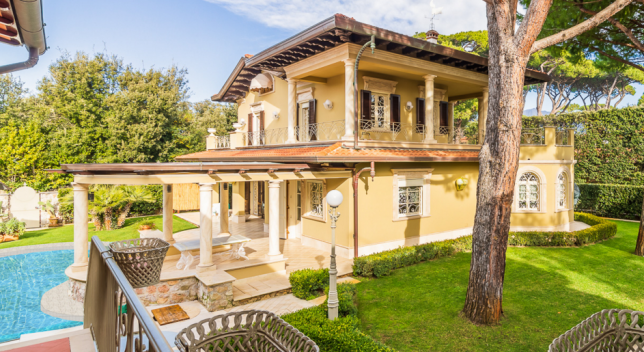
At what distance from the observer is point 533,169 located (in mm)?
15172

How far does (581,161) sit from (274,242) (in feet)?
73.0

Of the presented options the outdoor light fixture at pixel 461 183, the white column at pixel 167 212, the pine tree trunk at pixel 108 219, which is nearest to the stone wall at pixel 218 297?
the white column at pixel 167 212

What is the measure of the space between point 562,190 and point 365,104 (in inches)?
394

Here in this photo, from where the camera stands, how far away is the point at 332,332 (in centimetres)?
598

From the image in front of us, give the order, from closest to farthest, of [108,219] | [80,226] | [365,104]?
[80,226]
[365,104]
[108,219]

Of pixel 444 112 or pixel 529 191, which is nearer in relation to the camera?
pixel 529 191

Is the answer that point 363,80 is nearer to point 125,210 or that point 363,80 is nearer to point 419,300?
point 419,300

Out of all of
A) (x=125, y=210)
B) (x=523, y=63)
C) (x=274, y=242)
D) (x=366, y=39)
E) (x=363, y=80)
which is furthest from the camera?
(x=125, y=210)

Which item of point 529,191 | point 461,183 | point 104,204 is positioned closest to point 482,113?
point 529,191

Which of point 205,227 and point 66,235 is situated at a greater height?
point 205,227

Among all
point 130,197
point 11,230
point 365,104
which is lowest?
point 11,230

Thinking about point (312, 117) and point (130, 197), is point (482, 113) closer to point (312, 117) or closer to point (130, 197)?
point (312, 117)

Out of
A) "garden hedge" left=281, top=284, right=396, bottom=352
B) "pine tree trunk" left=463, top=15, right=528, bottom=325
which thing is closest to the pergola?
"garden hedge" left=281, top=284, right=396, bottom=352

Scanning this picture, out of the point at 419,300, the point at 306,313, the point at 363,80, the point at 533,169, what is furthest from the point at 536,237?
the point at 306,313
